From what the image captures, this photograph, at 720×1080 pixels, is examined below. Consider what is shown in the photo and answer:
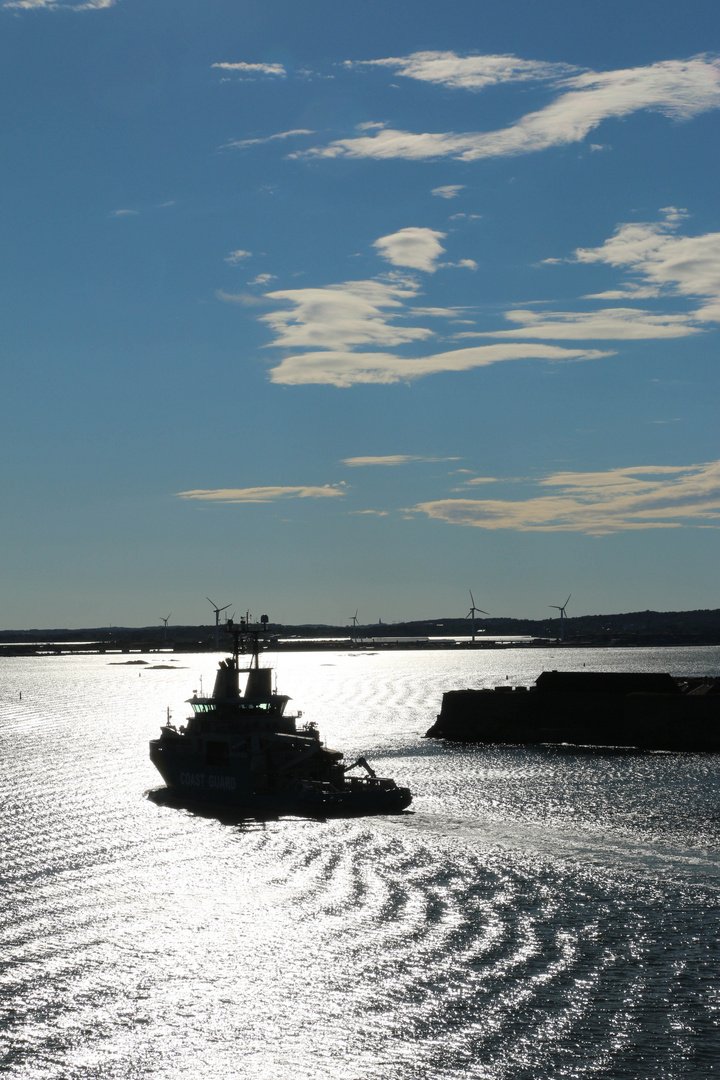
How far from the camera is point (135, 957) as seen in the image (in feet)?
112

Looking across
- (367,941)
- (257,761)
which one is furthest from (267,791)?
(367,941)

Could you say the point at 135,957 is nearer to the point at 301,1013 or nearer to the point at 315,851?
the point at 301,1013

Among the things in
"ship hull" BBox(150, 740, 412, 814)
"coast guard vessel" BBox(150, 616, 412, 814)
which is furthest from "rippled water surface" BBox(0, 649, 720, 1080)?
"coast guard vessel" BBox(150, 616, 412, 814)

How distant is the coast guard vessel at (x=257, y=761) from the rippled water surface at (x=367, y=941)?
195cm

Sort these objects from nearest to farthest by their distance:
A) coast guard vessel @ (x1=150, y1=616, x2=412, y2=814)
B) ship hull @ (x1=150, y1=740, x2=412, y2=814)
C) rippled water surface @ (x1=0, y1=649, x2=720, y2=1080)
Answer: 1. rippled water surface @ (x1=0, y1=649, x2=720, y2=1080)
2. ship hull @ (x1=150, y1=740, x2=412, y2=814)
3. coast guard vessel @ (x1=150, y1=616, x2=412, y2=814)

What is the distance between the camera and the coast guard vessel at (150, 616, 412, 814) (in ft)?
194

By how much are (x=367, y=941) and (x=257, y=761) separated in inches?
1083

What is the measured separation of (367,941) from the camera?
35031mm

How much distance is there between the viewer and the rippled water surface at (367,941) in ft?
86.8

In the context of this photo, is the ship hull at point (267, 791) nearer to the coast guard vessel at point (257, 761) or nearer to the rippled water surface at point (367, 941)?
the coast guard vessel at point (257, 761)

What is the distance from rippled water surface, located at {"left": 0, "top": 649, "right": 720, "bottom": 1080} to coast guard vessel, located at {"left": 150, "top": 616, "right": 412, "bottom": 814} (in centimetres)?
195

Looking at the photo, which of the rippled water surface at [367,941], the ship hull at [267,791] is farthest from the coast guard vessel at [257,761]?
the rippled water surface at [367,941]

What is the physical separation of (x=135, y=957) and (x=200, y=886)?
9.66 m

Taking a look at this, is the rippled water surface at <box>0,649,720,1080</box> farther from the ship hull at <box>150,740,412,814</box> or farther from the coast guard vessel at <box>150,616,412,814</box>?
the coast guard vessel at <box>150,616,412,814</box>
